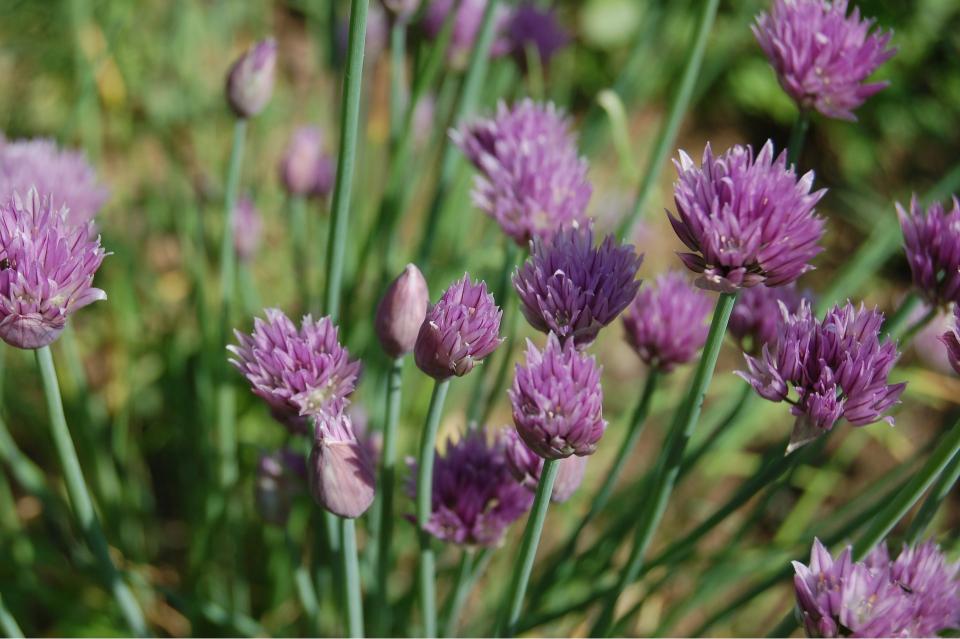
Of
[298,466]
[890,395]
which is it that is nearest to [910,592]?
[890,395]

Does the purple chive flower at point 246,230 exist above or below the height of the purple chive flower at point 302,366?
below

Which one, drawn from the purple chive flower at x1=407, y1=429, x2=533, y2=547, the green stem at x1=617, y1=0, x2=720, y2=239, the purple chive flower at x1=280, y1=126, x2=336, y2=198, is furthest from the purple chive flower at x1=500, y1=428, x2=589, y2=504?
the purple chive flower at x1=280, y1=126, x2=336, y2=198

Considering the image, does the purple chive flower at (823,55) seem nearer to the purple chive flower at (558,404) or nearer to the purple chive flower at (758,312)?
the purple chive flower at (758,312)

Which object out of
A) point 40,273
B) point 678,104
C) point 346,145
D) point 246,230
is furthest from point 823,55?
point 246,230

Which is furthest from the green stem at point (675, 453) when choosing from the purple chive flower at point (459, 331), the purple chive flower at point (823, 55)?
the purple chive flower at point (823, 55)

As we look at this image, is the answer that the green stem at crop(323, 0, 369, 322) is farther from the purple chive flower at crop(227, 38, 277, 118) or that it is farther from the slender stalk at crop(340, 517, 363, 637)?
the purple chive flower at crop(227, 38, 277, 118)

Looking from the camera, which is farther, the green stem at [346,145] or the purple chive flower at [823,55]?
the purple chive flower at [823,55]

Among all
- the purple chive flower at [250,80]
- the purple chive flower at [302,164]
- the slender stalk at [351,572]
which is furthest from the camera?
the purple chive flower at [302,164]
